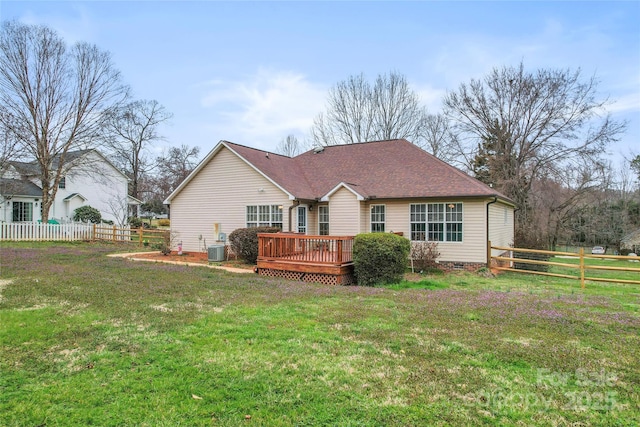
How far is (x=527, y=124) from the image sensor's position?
23.6 meters

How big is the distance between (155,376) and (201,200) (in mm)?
13694

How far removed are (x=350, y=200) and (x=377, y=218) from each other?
5.30 ft

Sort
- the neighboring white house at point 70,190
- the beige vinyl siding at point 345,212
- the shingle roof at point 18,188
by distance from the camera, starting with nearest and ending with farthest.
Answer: the beige vinyl siding at point 345,212
the shingle roof at point 18,188
the neighboring white house at point 70,190

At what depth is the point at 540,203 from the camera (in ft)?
80.4

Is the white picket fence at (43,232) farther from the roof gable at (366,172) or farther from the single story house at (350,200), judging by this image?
the roof gable at (366,172)

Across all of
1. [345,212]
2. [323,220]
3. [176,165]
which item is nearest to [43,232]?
[323,220]

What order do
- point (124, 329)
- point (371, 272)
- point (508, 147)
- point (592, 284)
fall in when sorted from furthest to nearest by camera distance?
point (508, 147) → point (592, 284) → point (371, 272) → point (124, 329)

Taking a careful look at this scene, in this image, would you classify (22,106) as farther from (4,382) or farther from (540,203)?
(540,203)

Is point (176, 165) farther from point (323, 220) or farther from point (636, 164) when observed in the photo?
point (636, 164)

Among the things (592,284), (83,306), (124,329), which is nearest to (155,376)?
(124,329)

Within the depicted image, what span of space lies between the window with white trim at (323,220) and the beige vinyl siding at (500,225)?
6515mm

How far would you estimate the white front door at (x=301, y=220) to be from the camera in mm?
14998

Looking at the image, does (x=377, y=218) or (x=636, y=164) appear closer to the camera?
(x=377, y=218)

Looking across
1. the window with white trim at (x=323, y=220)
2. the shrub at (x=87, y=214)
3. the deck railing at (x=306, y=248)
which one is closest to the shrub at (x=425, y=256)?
the deck railing at (x=306, y=248)
